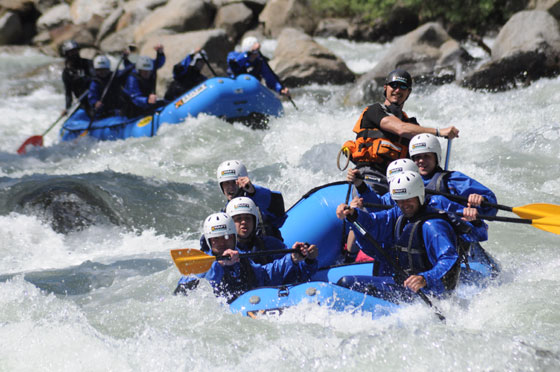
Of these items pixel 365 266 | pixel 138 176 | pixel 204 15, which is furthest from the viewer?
pixel 204 15

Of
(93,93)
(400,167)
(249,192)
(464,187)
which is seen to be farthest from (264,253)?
(93,93)

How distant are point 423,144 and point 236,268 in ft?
5.17

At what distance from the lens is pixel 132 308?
512 centimetres

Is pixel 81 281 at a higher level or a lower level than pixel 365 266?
lower

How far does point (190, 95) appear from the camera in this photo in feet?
33.6

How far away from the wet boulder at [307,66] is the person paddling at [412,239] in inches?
355

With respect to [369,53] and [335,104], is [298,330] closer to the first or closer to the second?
[335,104]

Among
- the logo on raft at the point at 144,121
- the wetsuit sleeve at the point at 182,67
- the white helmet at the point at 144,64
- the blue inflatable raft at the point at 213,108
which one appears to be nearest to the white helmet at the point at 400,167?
the blue inflatable raft at the point at 213,108

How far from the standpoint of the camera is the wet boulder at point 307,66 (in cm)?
1344

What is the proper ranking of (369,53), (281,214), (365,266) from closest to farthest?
(365,266) < (281,214) < (369,53)

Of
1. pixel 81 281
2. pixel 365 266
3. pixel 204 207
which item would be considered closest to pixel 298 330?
pixel 365 266

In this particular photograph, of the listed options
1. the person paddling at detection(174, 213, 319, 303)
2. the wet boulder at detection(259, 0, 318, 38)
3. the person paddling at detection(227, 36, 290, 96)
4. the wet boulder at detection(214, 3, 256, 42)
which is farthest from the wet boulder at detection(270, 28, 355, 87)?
the person paddling at detection(174, 213, 319, 303)

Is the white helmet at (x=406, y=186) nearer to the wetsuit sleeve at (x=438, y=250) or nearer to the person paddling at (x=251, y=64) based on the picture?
the wetsuit sleeve at (x=438, y=250)

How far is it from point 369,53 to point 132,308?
475 inches
